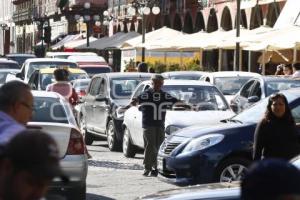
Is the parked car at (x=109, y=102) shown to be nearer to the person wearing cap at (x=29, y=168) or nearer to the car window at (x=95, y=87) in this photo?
the car window at (x=95, y=87)

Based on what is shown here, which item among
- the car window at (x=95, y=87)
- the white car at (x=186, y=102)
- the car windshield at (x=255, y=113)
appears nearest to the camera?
the car windshield at (x=255, y=113)

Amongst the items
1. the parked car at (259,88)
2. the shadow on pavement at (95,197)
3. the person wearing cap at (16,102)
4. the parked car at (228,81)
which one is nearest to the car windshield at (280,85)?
the parked car at (259,88)

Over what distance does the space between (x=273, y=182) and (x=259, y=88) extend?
17.4 metres

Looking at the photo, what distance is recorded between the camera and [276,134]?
35.8 ft

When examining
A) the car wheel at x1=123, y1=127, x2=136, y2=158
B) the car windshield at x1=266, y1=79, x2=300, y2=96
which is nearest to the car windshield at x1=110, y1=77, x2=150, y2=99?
the car wheel at x1=123, y1=127, x2=136, y2=158

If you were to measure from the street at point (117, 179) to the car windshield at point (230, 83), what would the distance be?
16.5ft

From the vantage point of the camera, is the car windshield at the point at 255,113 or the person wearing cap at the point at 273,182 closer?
the person wearing cap at the point at 273,182

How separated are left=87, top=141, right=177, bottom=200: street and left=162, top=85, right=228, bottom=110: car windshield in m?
1.37

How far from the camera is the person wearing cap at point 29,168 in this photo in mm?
3406

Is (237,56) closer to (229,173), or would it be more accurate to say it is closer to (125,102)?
(125,102)

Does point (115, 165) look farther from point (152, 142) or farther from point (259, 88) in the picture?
point (259, 88)

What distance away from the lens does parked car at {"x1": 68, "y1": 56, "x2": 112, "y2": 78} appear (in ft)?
128

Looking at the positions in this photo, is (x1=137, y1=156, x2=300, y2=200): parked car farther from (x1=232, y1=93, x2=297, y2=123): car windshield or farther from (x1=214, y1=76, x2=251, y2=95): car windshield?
(x1=214, y1=76, x2=251, y2=95): car windshield

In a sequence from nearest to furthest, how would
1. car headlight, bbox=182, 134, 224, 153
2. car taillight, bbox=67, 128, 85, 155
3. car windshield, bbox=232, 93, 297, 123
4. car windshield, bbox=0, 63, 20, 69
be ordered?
car taillight, bbox=67, 128, 85, 155 → car headlight, bbox=182, 134, 224, 153 → car windshield, bbox=232, 93, 297, 123 → car windshield, bbox=0, 63, 20, 69
